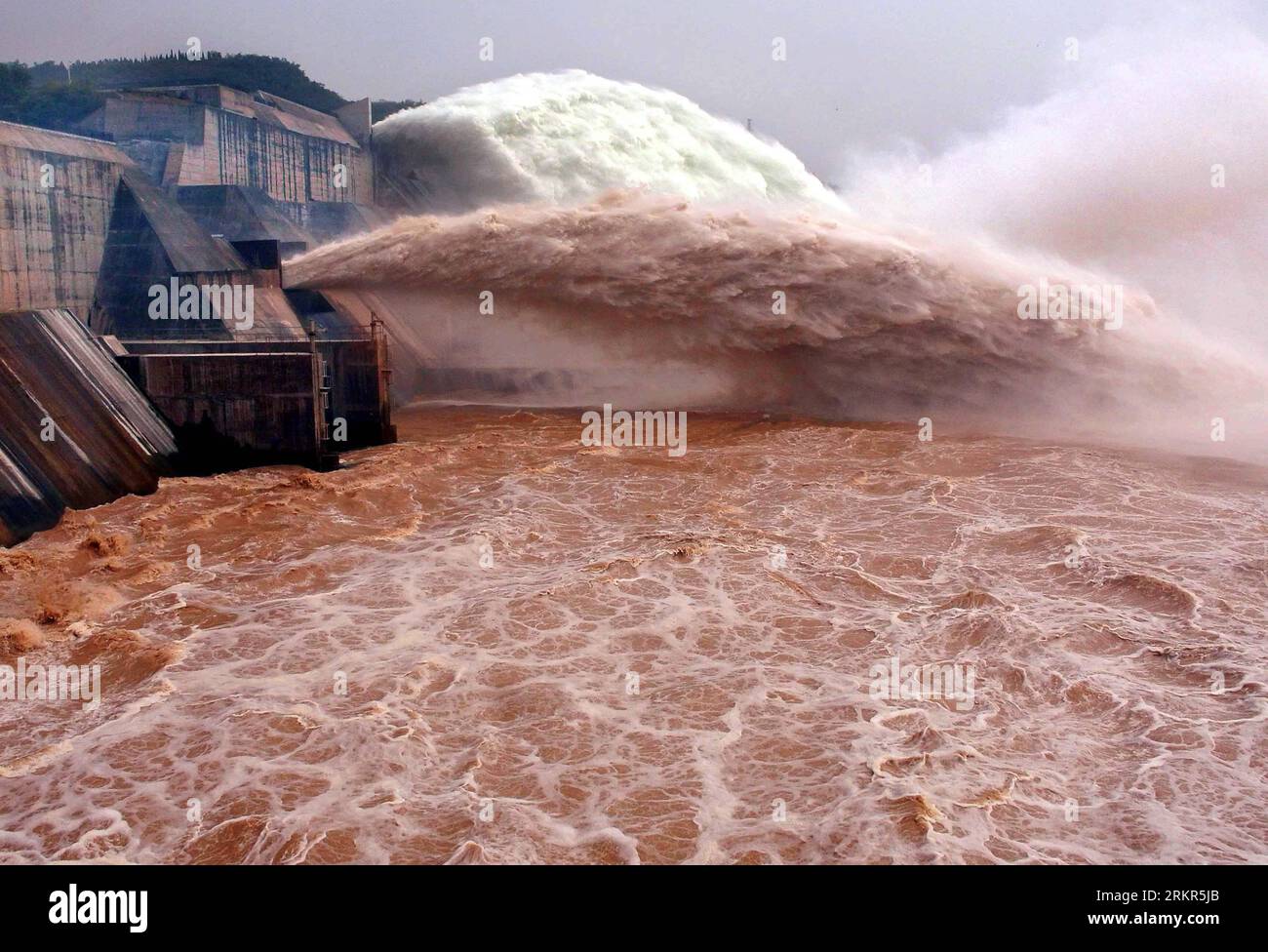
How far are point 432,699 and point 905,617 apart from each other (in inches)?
239

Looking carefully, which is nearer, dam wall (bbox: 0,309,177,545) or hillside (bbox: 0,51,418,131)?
dam wall (bbox: 0,309,177,545)

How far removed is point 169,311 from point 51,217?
400 cm

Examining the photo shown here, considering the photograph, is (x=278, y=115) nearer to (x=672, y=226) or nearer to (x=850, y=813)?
(x=672, y=226)

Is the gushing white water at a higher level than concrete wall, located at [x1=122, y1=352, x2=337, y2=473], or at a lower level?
higher

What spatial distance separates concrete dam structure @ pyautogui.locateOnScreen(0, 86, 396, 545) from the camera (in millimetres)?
19719

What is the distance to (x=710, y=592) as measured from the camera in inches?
591

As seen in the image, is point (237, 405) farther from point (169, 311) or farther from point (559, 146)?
point (559, 146)

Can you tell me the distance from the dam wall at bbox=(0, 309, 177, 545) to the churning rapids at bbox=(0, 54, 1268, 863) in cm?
71

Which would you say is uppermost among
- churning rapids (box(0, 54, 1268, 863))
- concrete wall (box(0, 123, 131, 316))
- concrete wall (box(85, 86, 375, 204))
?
concrete wall (box(85, 86, 375, 204))

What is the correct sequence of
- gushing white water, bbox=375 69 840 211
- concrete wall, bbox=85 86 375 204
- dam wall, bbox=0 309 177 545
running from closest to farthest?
dam wall, bbox=0 309 177 545 < concrete wall, bbox=85 86 375 204 < gushing white water, bbox=375 69 840 211

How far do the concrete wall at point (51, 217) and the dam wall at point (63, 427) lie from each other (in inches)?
331

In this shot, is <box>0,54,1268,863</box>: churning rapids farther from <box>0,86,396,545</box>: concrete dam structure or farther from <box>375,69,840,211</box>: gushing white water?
<box>375,69,840,211</box>: gushing white water

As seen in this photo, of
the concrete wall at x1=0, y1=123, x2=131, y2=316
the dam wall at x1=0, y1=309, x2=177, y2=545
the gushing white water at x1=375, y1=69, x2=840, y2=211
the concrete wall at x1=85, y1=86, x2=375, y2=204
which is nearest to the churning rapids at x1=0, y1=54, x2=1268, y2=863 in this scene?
the dam wall at x1=0, y1=309, x2=177, y2=545

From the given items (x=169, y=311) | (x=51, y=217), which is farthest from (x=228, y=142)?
(x=169, y=311)
